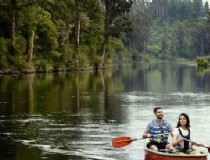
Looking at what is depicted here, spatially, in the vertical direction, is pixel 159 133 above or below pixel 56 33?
below

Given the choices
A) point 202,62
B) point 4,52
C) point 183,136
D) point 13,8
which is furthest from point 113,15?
point 183,136

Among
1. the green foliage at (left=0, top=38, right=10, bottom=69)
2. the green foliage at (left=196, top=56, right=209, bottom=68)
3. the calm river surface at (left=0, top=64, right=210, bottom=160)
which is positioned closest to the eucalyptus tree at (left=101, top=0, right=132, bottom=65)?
the green foliage at (left=0, top=38, right=10, bottom=69)

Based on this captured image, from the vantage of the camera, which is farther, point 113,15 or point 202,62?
point 202,62

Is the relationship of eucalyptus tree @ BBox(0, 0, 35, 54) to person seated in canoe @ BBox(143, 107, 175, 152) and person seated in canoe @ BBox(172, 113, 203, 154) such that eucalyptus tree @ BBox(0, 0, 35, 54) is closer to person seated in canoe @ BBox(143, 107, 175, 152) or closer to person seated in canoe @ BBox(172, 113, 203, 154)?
person seated in canoe @ BBox(143, 107, 175, 152)

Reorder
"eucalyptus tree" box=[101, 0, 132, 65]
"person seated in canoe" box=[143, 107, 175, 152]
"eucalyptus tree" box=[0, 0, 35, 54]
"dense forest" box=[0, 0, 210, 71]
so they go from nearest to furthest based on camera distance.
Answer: "person seated in canoe" box=[143, 107, 175, 152]
"eucalyptus tree" box=[0, 0, 35, 54]
"dense forest" box=[0, 0, 210, 71]
"eucalyptus tree" box=[101, 0, 132, 65]

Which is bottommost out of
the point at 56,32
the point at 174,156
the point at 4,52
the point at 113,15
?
the point at 174,156

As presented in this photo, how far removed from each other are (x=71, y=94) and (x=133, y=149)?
2412 centimetres

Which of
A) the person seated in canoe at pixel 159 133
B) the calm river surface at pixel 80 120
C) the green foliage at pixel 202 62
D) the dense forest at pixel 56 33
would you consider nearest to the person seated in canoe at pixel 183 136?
the person seated in canoe at pixel 159 133

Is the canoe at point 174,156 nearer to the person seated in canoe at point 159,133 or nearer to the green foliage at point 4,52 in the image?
the person seated in canoe at point 159,133

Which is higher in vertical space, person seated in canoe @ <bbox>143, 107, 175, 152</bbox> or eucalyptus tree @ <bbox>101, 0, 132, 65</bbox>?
eucalyptus tree @ <bbox>101, 0, 132, 65</bbox>

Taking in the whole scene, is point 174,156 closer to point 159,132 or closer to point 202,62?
point 159,132

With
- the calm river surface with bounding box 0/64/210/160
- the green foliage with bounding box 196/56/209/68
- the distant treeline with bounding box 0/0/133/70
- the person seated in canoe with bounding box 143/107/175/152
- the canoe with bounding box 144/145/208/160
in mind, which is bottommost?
the calm river surface with bounding box 0/64/210/160

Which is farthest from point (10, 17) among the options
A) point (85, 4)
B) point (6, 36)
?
point (85, 4)

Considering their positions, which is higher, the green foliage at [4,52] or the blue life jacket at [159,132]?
the green foliage at [4,52]
